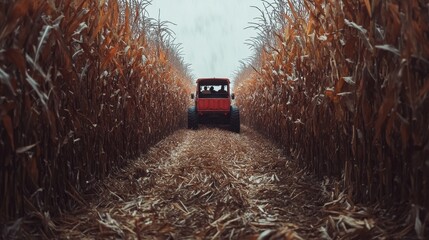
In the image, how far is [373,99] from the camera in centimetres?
249

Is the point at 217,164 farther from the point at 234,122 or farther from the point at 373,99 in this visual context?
the point at 234,122

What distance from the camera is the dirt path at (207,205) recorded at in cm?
251

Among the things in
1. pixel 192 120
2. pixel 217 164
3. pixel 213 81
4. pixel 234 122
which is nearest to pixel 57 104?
pixel 217 164

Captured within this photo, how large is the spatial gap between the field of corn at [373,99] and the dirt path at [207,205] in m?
0.29

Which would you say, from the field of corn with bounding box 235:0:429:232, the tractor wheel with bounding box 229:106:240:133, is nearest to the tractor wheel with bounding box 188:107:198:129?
the tractor wheel with bounding box 229:106:240:133

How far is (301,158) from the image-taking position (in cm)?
488

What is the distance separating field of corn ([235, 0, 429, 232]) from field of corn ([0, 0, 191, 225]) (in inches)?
69.8

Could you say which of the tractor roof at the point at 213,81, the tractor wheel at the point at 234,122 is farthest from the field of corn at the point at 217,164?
the tractor roof at the point at 213,81

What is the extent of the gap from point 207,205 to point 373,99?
1492 millimetres

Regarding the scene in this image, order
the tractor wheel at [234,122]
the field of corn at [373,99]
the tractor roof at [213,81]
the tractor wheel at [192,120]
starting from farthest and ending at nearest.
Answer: the tractor roof at [213,81] < the tractor wheel at [192,120] < the tractor wheel at [234,122] < the field of corn at [373,99]

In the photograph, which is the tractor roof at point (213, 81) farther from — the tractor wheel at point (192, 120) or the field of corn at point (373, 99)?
the field of corn at point (373, 99)

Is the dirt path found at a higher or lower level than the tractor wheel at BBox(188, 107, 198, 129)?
lower

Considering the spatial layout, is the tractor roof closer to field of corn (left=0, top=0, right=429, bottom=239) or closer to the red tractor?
the red tractor

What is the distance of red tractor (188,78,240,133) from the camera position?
1305 cm
